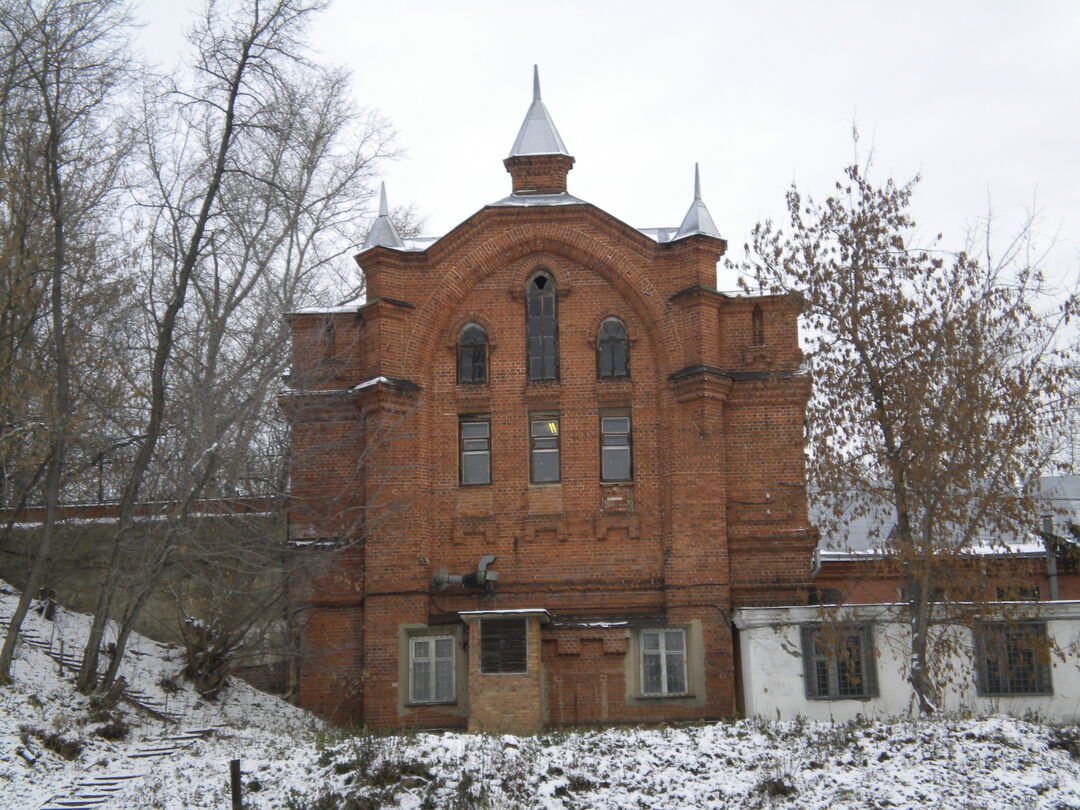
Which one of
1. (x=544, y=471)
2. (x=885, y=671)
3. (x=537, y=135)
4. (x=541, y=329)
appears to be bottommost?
(x=885, y=671)

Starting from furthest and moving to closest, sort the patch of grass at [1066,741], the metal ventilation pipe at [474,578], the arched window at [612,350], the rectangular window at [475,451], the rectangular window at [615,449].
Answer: the arched window at [612,350] → the rectangular window at [475,451] → the rectangular window at [615,449] → the metal ventilation pipe at [474,578] → the patch of grass at [1066,741]

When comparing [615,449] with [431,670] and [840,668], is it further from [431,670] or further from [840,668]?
[840,668]

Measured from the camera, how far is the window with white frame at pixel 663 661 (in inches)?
796

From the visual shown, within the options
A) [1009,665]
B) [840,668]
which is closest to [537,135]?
[840,668]

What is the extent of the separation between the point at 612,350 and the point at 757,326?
2.47 m

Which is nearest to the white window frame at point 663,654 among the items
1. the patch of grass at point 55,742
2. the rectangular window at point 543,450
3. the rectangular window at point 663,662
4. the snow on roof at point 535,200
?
the rectangular window at point 663,662

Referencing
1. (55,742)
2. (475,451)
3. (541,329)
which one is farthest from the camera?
(541,329)

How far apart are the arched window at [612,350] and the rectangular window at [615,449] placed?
81 cm

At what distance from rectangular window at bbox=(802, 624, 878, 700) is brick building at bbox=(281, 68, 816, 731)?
54.2 inches

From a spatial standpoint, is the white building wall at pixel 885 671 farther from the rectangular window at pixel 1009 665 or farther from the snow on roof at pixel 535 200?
the snow on roof at pixel 535 200

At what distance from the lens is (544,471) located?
21.4m

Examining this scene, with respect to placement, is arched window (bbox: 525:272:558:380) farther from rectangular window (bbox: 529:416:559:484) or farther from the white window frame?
the white window frame

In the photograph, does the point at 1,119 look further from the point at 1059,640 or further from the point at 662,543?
the point at 1059,640

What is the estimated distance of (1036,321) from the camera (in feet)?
57.5
